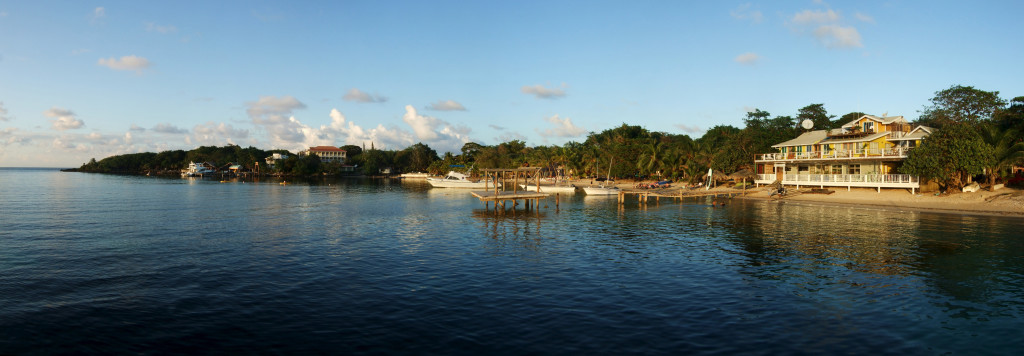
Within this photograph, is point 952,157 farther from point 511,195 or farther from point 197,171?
point 197,171

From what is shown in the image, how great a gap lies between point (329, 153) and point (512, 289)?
18264 cm

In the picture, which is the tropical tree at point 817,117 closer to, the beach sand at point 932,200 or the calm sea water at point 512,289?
the beach sand at point 932,200

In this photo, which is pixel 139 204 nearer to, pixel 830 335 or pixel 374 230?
pixel 374 230

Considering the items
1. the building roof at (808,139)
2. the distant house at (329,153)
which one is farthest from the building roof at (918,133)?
the distant house at (329,153)

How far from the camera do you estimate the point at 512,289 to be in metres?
17.6

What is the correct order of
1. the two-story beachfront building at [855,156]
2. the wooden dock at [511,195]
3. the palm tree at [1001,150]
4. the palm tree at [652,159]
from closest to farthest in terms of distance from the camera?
the palm tree at [1001,150]
the wooden dock at [511,195]
the two-story beachfront building at [855,156]
the palm tree at [652,159]

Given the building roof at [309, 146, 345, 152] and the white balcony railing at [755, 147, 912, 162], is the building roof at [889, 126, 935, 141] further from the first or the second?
the building roof at [309, 146, 345, 152]

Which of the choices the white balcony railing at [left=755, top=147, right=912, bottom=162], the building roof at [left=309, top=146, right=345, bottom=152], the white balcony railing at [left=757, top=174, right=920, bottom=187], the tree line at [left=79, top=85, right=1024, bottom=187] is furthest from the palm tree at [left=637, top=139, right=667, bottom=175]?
the building roof at [left=309, top=146, right=345, bottom=152]

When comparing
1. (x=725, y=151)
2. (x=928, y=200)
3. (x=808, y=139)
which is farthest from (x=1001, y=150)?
(x=725, y=151)

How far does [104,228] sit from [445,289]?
2698 centimetres

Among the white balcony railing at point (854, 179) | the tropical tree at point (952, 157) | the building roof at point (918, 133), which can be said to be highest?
the building roof at point (918, 133)

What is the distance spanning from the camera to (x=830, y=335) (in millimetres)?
13039

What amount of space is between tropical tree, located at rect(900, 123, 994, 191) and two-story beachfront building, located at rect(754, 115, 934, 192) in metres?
2.49

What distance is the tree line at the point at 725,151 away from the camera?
4309 cm
